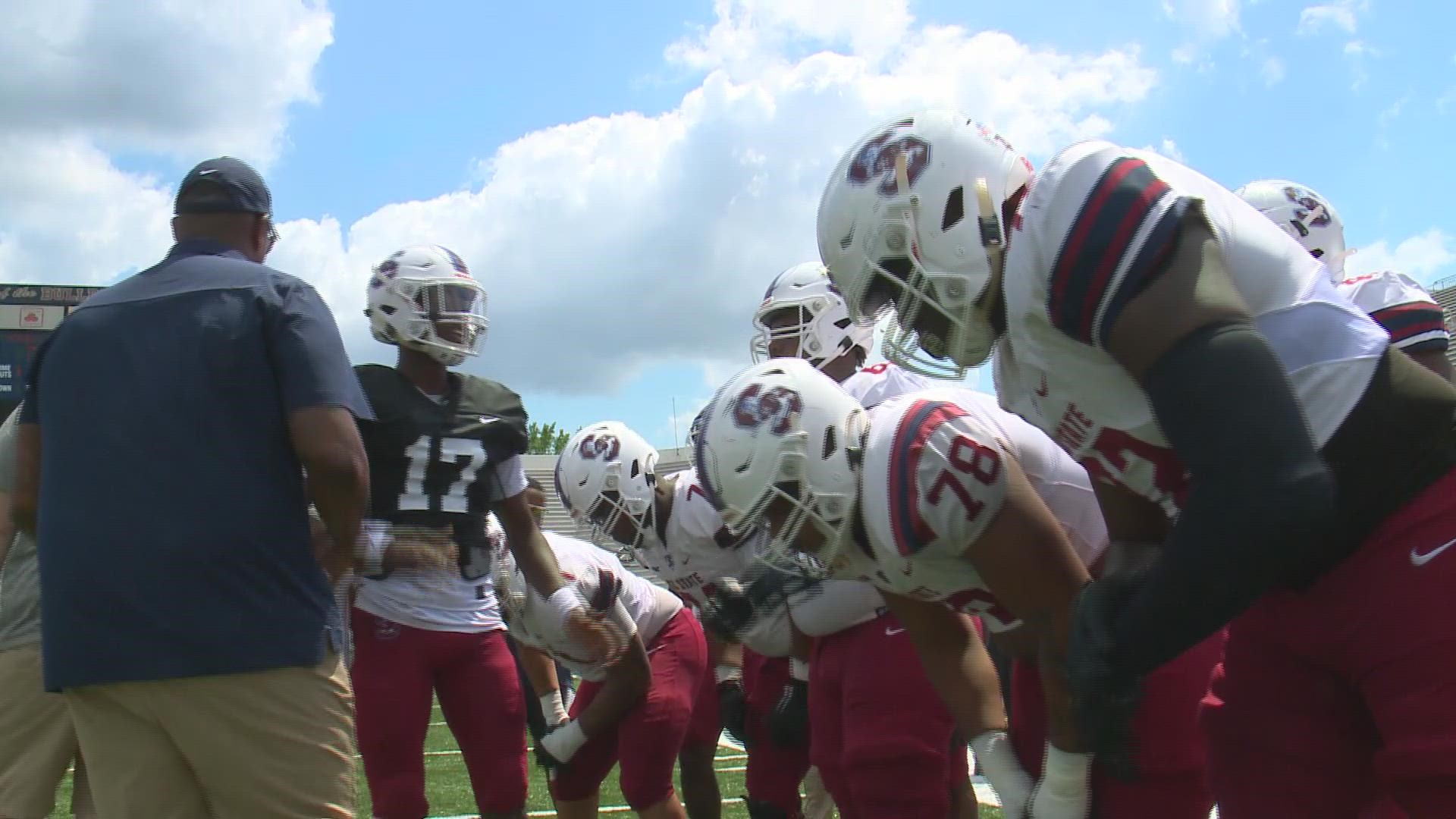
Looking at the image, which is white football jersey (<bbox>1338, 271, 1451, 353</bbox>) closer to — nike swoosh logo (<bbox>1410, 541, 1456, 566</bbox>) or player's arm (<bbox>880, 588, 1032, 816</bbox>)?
player's arm (<bbox>880, 588, 1032, 816</bbox>)

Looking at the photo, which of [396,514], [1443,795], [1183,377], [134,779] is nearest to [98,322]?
[134,779]

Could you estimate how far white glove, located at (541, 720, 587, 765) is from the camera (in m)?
4.81

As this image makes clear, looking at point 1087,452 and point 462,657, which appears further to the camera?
point 462,657

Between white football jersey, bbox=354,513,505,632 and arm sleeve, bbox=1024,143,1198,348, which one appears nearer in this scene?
arm sleeve, bbox=1024,143,1198,348

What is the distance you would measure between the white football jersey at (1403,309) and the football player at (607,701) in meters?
2.69

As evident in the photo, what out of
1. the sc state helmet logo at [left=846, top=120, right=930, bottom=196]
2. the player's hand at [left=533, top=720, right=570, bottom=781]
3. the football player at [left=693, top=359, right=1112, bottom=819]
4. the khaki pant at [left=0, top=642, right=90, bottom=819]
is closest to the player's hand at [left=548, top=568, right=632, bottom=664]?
the player's hand at [left=533, top=720, right=570, bottom=781]

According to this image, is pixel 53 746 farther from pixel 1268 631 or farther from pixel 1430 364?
pixel 1430 364

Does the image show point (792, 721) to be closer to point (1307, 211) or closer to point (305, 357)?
point (1307, 211)

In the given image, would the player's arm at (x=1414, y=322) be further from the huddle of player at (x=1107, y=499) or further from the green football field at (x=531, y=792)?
the green football field at (x=531, y=792)

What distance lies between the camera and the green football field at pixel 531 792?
20.6 ft

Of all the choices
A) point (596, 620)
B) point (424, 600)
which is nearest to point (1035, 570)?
point (424, 600)

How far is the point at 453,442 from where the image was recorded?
409cm

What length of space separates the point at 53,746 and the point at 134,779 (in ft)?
5.34

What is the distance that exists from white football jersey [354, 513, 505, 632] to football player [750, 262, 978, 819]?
3.67ft
